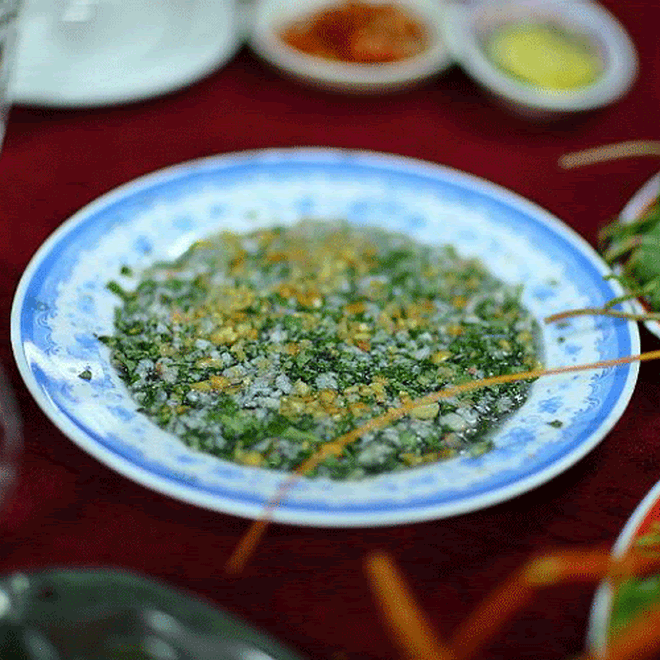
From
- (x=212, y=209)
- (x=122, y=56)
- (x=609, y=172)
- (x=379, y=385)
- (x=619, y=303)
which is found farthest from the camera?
(x=122, y=56)

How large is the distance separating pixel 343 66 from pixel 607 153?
0.43 metres

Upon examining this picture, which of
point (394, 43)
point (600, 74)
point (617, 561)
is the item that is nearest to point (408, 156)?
point (394, 43)

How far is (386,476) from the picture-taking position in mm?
837

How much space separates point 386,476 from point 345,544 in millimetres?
69

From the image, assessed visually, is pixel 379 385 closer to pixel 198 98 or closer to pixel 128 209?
pixel 128 209

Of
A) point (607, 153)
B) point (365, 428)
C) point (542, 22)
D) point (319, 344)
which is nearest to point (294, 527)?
point (365, 428)

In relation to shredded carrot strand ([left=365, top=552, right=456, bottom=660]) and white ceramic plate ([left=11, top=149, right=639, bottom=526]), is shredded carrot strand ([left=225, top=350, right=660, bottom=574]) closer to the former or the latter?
white ceramic plate ([left=11, top=149, right=639, bottom=526])

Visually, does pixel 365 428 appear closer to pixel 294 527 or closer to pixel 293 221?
pixel 294 527

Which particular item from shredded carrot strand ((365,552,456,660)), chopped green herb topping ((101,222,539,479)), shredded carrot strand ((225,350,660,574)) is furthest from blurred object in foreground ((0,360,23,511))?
shredded carrot strand ((365,552,456,660))

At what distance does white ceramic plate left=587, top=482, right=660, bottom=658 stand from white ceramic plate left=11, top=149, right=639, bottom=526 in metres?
0.07

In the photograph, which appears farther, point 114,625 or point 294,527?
point 294,527

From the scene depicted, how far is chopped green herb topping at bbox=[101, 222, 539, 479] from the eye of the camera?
88 cm

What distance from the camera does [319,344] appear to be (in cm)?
100

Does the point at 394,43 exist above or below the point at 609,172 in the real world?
above
